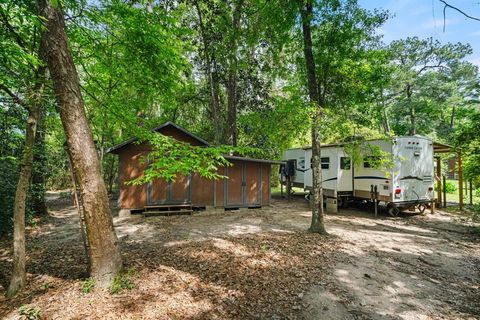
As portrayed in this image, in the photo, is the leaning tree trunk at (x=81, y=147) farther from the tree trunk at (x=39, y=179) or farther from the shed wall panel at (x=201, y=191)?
the shed wall panel at (x=201, y=191)

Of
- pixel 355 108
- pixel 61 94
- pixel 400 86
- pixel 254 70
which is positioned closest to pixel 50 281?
pixel 61 94

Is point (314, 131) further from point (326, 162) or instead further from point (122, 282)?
point (326, 162)

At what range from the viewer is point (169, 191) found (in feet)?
35.4

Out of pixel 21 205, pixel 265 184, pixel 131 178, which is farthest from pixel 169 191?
pixel 21 205

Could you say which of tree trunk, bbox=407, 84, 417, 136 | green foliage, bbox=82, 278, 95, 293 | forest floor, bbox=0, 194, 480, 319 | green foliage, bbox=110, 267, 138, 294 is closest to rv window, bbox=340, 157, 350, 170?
forest floor, bbox=0, 194, 480, 319

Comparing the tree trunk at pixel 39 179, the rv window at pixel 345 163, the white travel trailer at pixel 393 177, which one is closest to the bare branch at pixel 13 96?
the tree trunk at pixel 39 179

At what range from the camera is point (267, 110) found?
14016mm

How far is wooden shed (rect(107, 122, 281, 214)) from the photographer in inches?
407

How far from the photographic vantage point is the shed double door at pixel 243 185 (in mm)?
11656

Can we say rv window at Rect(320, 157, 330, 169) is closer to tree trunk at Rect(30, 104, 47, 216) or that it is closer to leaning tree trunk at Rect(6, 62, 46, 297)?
leaning tree trunk at Rect(6, 62, 46, 297)

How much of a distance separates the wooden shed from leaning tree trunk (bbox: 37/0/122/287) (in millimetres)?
6094

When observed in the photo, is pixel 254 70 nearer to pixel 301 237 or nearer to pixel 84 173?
pixel 301 237

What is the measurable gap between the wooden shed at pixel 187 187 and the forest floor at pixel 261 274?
239 centimetres

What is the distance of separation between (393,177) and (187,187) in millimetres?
8575
